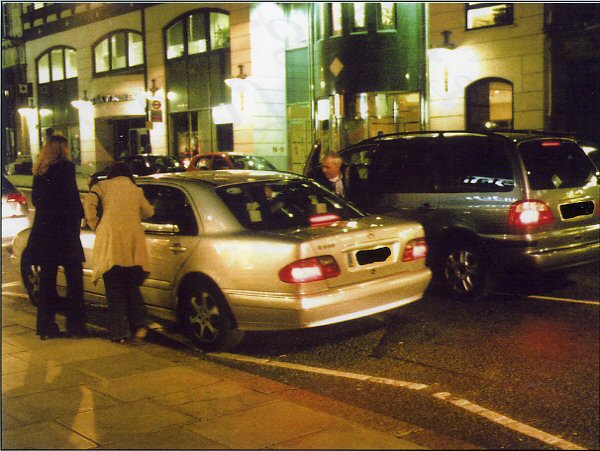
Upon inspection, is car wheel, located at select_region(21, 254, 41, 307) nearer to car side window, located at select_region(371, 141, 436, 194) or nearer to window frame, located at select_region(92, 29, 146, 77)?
car side window, located at select_region(371, 141, 436, 194)

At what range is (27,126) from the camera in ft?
131

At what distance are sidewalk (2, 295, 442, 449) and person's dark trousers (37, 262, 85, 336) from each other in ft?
1.40

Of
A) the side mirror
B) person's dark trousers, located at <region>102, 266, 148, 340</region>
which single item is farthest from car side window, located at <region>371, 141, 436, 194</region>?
person's dark trousers, located at <region>102, 266, 148, 340</region>

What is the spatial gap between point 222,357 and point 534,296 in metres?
3.82

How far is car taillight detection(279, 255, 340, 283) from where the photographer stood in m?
6.12

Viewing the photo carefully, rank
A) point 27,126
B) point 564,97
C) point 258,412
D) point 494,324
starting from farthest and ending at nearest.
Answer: point 27,126 → point 564,97 → point 494,324 → point 258,412

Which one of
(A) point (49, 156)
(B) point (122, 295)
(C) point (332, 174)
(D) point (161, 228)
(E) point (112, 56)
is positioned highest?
(E) point (112, 56)

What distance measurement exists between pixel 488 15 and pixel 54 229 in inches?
579

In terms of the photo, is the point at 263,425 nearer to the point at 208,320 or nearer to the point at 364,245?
the point at 208,320

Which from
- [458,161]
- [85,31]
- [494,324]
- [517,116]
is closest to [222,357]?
[494,324]

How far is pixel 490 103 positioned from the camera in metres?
19.4

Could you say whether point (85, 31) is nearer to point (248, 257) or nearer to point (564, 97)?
point (564, 97)

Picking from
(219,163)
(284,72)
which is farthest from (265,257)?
(284,72)

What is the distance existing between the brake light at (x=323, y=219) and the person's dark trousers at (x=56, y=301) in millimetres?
2298
